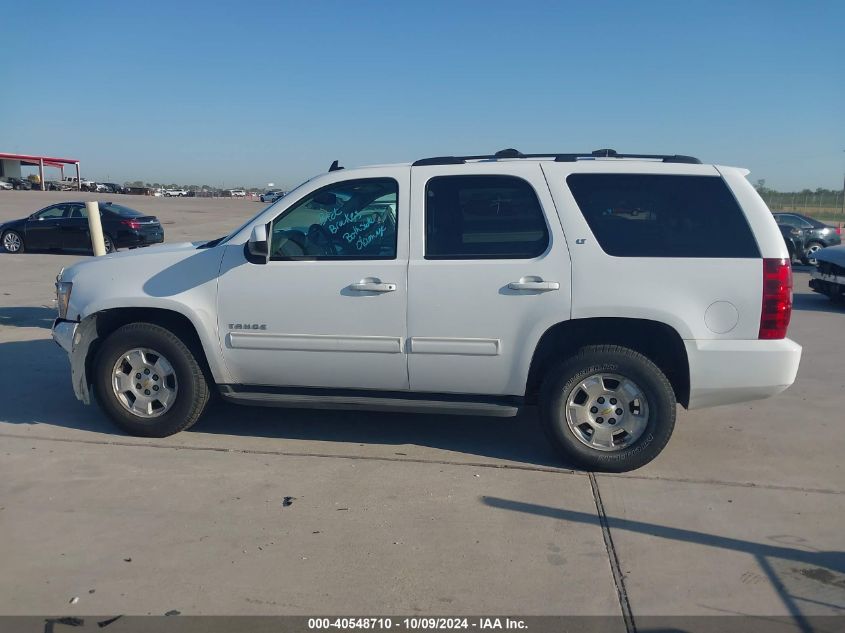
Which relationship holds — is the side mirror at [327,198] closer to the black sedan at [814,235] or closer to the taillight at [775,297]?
the taillight at [775,297]

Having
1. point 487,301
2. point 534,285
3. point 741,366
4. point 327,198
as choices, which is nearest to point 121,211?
point 327,198

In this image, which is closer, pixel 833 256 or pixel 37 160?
pixel 833 256

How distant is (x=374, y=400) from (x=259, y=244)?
1.30m

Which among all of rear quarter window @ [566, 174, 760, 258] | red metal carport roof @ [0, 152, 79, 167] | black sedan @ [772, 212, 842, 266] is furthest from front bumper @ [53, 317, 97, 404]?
red metal carport roof @ [0, 152, 79, 167]

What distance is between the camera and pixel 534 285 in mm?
4941

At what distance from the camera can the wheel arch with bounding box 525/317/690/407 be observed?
5059 mm

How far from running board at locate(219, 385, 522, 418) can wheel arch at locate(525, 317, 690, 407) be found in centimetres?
27

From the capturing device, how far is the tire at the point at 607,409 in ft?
16.4

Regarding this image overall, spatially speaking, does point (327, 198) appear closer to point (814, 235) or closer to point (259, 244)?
point (259, 244)

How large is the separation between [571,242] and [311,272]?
1.72 metres

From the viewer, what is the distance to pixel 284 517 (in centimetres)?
440

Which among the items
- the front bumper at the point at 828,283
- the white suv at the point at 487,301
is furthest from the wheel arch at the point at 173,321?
the front bumper at the point at 828,283

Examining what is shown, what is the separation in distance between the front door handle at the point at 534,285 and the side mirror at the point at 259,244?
1.64 meters

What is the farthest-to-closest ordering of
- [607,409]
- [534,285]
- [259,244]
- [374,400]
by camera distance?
[374,400] < [259,244] < [607,409] < [534,285]
